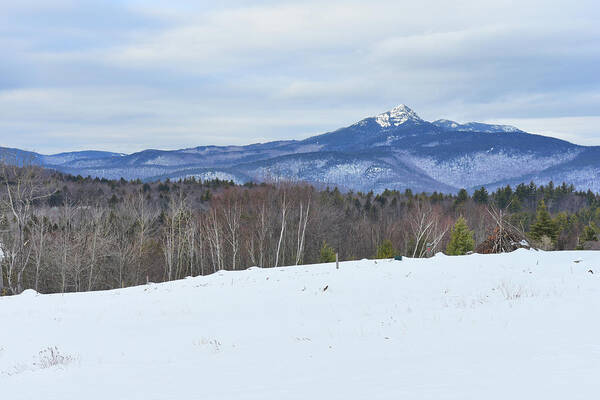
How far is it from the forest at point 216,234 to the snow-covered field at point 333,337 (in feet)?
49.2

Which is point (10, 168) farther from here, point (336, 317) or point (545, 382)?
point (545, 382)

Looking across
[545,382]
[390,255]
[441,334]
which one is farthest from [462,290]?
[390,255]

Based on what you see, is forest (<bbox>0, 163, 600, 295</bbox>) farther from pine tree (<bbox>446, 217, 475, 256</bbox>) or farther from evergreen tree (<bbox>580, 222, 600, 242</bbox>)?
evergreen tree (<bbox>580, 222, 600, 242</bbox>)

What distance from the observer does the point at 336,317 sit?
15734 millimetres

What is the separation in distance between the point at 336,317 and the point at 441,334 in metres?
5.35

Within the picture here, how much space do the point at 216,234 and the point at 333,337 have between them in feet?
135

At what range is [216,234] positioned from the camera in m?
52.0

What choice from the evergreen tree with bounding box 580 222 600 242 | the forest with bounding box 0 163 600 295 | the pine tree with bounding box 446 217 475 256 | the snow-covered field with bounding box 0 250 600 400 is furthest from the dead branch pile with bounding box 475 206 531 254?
the evergreen tree with bounding box 580 222 600 242

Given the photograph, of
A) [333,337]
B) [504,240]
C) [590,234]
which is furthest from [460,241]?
[333,337]

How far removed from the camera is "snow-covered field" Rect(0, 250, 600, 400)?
7816 millimetres

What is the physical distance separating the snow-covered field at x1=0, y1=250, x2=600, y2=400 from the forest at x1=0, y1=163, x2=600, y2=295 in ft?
49.2

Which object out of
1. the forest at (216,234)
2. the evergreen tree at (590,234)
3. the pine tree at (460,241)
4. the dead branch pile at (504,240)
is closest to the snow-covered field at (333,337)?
the dead branch pile at (504,240)

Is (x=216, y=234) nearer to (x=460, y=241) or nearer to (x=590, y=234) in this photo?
(x=460, y=241)

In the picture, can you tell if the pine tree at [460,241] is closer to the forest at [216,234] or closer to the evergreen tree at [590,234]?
the forest at [216,234]
